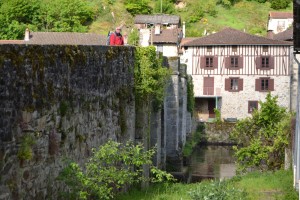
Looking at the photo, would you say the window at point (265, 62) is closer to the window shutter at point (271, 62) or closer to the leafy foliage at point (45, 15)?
the window shutter at point (271, 62)

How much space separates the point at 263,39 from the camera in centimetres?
5494

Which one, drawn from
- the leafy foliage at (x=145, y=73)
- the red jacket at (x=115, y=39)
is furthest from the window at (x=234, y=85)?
the red jacket at (x=115, y=39)

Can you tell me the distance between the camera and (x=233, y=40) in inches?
2176

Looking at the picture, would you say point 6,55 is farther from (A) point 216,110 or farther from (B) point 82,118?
(A) point 216,110

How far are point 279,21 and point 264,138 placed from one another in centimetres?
5401

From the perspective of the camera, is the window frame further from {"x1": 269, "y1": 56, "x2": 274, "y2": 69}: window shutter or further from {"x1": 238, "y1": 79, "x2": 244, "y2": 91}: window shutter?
{"x1": 269, "y1": 56, "x2": 274, "y2": 69}: window shutter

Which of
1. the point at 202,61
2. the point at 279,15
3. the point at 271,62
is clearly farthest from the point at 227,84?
the point at 279,15

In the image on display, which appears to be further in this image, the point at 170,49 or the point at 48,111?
the point at 170,49

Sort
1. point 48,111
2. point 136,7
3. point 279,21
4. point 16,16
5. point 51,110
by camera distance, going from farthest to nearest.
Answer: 1. point 136,7
2. point 279,21
3. point 16,16
4. point 51,110
5. point 48,111

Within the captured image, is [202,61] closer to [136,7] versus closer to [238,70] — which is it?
[238,70]

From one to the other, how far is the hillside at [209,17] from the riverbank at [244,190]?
190 ft

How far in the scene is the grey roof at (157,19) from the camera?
7812cm

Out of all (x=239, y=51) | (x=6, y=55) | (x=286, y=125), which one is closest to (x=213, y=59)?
(x=239, y=51)

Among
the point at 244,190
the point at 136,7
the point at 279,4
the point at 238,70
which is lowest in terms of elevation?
the point at 244,190
